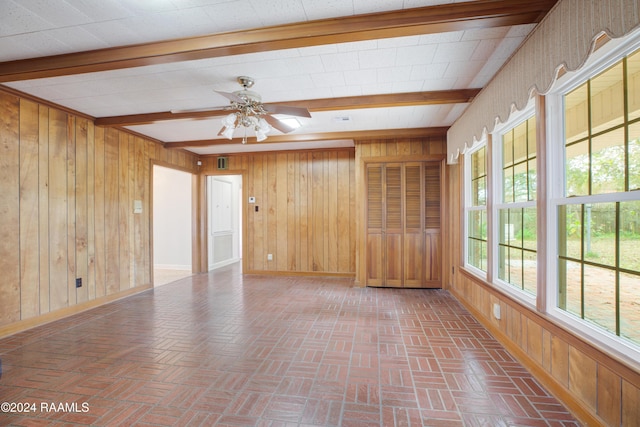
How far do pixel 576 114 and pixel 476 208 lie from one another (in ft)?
6.20

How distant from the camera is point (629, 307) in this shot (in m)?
1.55

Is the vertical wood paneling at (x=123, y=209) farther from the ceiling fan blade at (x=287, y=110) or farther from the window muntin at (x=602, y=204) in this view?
the window muntin at (x=602, y=204)

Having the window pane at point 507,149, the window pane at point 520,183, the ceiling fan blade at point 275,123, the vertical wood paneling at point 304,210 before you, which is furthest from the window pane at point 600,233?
the vertical wood paneling at point 304,210

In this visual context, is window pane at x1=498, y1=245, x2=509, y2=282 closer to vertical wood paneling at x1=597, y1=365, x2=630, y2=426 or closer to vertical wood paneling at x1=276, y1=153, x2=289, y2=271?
vertical wood paneling at x1=597, y1=365, x2=630, y2=426

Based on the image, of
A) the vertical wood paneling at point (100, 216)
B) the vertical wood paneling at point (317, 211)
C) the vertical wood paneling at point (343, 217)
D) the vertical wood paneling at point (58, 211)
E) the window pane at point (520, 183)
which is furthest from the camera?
the vertical wood paneling at point (317, 211)

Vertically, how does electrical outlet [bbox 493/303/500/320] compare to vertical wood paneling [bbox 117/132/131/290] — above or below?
below

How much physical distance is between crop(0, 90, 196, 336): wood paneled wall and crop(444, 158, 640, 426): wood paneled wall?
4.86 meters

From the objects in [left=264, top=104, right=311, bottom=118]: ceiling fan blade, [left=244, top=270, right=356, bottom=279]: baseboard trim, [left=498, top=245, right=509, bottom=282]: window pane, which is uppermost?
[left=264, top=104, right=311, bottom=118]: ceiling fan blade

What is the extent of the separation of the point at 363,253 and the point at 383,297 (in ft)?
2.79

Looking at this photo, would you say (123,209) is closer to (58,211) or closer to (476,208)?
(58,211)

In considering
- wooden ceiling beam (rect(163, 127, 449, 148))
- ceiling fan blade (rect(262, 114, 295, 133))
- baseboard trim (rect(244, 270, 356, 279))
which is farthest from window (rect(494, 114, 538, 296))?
baseboard trim (rect(244, 270, 356, 279))

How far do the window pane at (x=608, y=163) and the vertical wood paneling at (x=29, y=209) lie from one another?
197 inches

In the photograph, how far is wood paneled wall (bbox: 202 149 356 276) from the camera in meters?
5.73

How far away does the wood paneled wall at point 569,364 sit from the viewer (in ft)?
4.73
